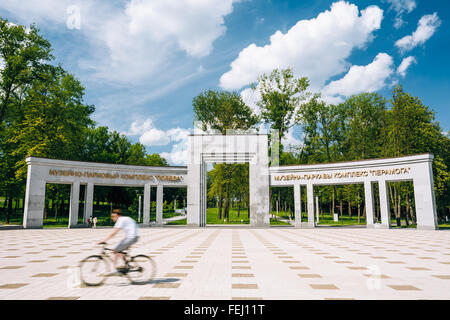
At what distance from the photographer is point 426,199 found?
83.3 ft

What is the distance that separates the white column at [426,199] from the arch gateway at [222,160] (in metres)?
0.24

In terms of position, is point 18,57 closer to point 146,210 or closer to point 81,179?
point 81,179

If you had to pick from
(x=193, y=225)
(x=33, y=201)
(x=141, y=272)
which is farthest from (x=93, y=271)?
(x=33, y=201)

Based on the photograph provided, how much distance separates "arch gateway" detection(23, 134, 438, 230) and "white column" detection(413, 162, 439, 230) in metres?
0.24

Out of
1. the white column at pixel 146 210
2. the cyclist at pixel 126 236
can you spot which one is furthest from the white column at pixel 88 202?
the cyclist at pixel 126 236

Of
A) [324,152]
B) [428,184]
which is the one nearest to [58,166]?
[428,184]

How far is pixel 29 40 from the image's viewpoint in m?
32.8

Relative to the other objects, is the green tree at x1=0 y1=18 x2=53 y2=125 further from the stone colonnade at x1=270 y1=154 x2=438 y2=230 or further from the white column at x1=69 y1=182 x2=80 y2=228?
the stone colonnade at x1=270 y1=154 x2=438 y2=230

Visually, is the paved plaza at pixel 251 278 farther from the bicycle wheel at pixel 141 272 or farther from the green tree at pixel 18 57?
the green tree at pixel 18 57

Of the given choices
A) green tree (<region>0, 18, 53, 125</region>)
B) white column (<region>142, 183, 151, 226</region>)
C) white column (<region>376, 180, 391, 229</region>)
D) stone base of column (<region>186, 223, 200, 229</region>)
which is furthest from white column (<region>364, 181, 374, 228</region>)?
green tree (<region>0, 18, 53, 125</region>)

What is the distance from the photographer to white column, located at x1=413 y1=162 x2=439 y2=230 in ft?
82.2

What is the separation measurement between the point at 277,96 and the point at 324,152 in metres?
14.6

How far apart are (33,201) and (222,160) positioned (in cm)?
1877
